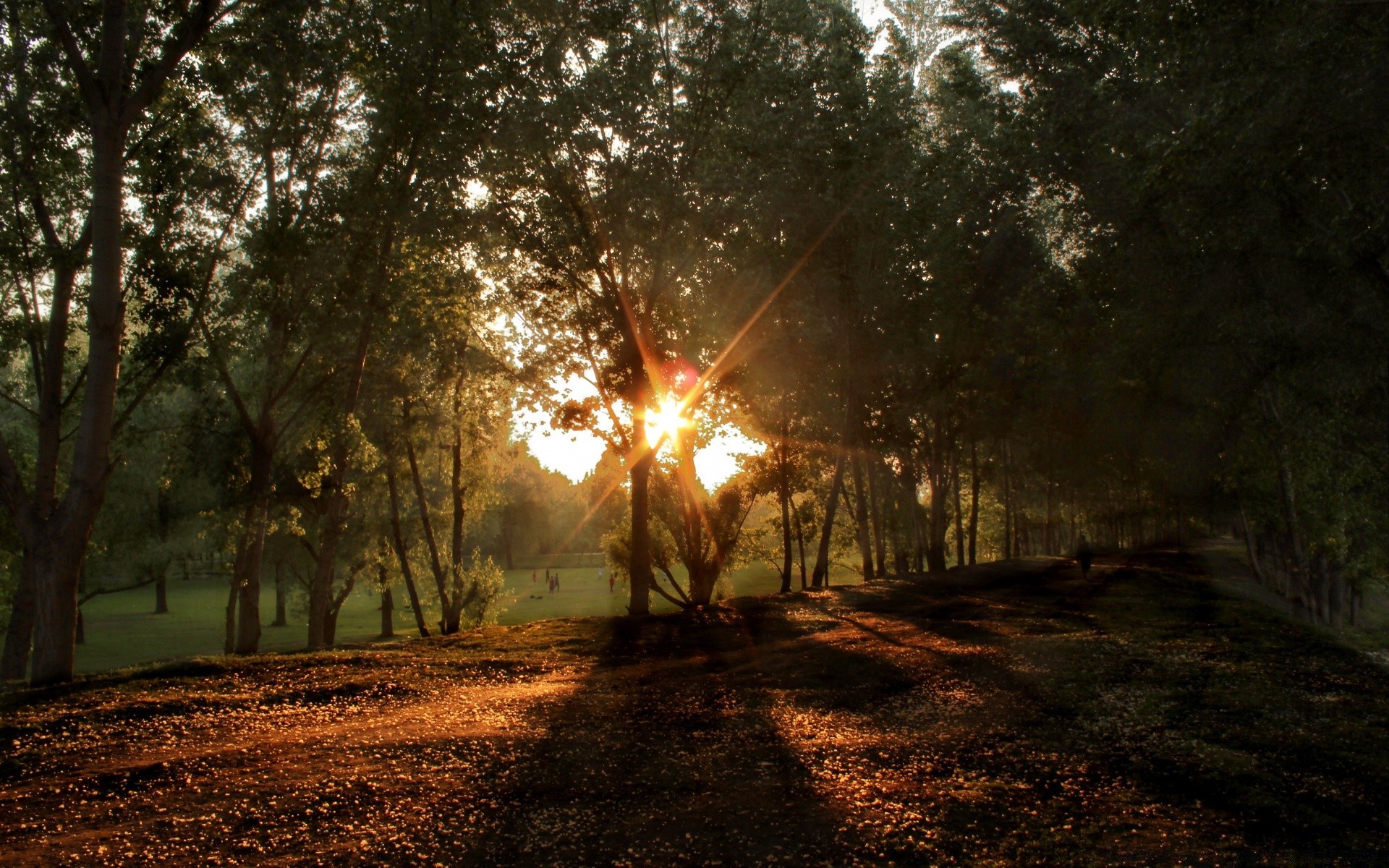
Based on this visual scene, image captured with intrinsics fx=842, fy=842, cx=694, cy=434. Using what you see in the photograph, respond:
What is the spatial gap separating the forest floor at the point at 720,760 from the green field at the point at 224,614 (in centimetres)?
1945

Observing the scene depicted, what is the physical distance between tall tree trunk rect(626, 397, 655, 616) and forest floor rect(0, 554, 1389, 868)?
23.4ft

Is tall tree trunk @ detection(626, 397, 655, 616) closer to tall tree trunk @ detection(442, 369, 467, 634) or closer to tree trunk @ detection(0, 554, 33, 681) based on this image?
tall tree trunk @ detection(442, 369, 467, 634)

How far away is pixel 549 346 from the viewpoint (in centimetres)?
2498

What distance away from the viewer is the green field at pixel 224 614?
41.9 meters

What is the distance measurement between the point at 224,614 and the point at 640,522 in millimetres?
53294

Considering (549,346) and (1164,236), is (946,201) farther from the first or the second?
(549,346)

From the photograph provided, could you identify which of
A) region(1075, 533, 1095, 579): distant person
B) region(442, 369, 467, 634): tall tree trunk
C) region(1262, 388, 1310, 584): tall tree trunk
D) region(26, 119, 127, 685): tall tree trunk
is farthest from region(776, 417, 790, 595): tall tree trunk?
region(26, 119, 127, 685): tall tree trunk

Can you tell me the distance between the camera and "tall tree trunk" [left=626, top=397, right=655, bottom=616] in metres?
21.8

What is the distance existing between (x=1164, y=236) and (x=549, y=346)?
16267 millimetres

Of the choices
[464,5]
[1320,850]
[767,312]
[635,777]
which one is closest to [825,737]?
[635,777]

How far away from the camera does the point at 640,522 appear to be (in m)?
21.8

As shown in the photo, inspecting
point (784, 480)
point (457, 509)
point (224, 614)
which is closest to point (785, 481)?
point (784, 480)

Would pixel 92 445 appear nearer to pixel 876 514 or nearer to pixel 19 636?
pixel 19 636

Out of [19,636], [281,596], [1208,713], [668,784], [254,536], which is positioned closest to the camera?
[668,784]
